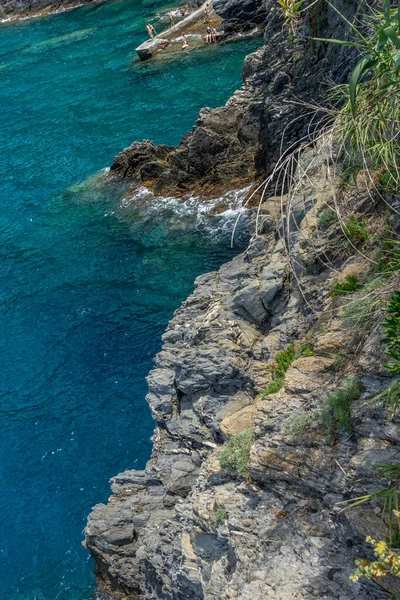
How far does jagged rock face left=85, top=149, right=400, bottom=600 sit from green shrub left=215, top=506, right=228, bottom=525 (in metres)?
0.05

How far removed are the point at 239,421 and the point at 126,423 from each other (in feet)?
30.6

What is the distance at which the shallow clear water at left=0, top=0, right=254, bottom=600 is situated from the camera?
20281 millimetres

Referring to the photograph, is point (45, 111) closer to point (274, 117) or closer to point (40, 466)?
point (274, 117)

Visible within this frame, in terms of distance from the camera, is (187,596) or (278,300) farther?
(278,300)

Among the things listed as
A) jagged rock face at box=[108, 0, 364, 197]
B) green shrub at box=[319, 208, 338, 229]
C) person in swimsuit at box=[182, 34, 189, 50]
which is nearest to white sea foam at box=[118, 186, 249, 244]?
jagged rock face at box=[108, 0, 364, 197]

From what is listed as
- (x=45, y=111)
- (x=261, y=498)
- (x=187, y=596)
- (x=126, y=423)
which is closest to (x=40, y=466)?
(x=126, y=423)

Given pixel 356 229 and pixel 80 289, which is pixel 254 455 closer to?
pixel 356 229

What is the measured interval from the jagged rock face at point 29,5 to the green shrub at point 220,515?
75670mm

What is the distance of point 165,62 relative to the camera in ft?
163

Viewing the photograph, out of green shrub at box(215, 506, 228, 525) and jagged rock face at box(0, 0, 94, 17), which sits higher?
jagged rock face at box(0, 0, 94, 17)

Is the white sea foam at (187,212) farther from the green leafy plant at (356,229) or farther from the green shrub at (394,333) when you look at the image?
the green shrub at (394,333)

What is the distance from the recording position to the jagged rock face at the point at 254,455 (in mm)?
9320

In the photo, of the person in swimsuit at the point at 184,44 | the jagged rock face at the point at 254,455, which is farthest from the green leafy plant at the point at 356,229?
the person in swimsuit at the point at 184,44

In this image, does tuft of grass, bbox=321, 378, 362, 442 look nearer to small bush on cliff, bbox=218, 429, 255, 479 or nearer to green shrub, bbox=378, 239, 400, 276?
small bush on cliff, bbox=218, 429, 255, 479
